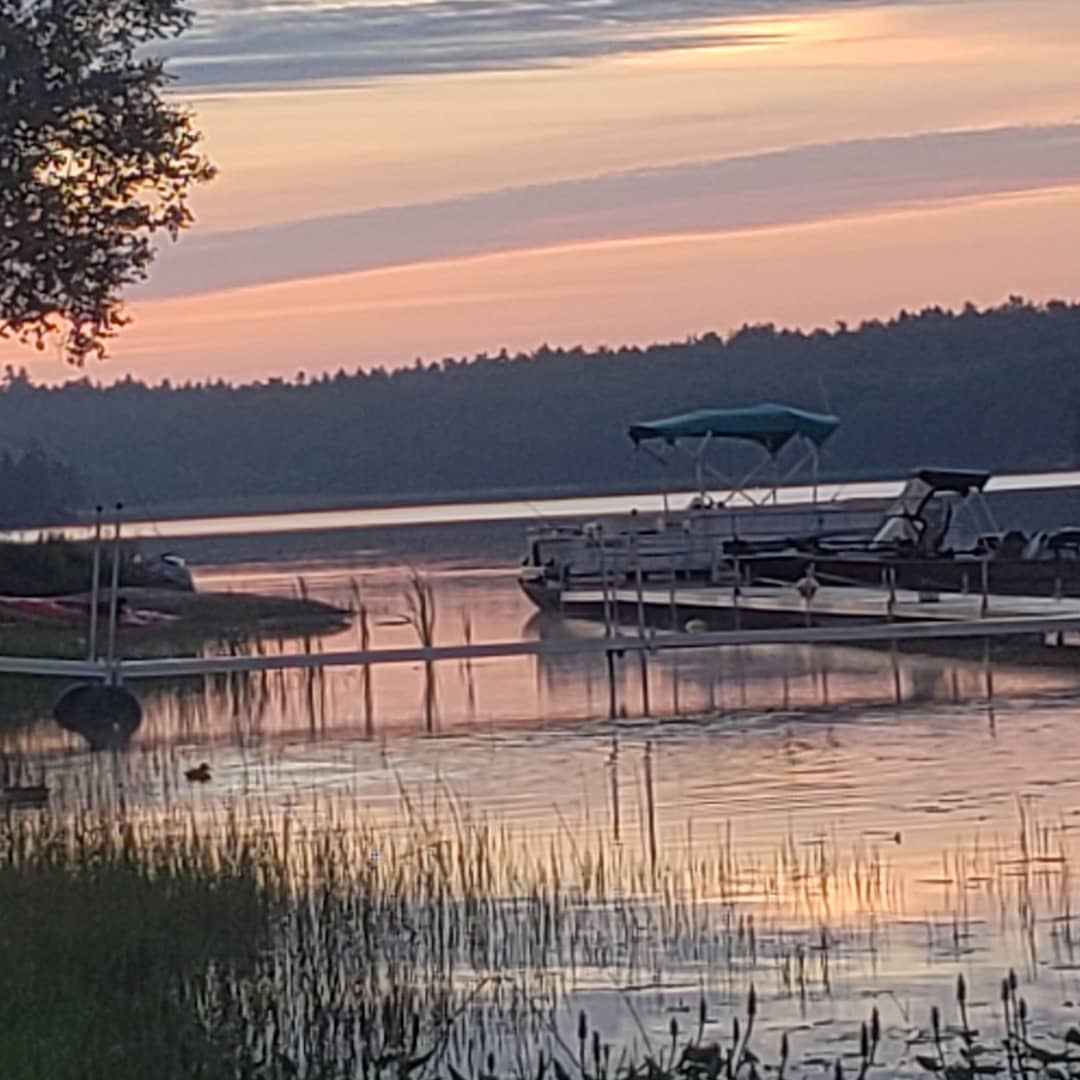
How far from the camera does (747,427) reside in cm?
3659

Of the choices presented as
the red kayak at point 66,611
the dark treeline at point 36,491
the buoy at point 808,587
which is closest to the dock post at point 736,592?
the buoy at point 808,587

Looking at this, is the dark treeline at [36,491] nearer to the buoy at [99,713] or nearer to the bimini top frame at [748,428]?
the bimini top frame at [748,428]

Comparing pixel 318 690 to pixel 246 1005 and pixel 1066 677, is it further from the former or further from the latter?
pixel 246 1005

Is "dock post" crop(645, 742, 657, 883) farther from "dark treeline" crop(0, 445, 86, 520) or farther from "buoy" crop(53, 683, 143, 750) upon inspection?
"dark treeline" crop(0, 445, 86, 520)

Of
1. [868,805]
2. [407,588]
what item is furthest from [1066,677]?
[407,588]

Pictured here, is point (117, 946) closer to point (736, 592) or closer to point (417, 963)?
point (417, 963)

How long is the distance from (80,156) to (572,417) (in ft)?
171

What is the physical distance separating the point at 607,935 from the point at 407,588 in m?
31.1

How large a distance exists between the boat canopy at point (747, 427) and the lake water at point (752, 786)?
569 centimetres

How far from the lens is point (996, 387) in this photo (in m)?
74.9

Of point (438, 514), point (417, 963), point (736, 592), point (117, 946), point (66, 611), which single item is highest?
point (438, 514)

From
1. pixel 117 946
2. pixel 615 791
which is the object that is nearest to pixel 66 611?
pixel 615 791

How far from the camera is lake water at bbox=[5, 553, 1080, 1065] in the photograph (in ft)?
39.0

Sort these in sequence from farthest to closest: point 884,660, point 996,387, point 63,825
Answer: point 996,387, point 884,660, point 63,825
